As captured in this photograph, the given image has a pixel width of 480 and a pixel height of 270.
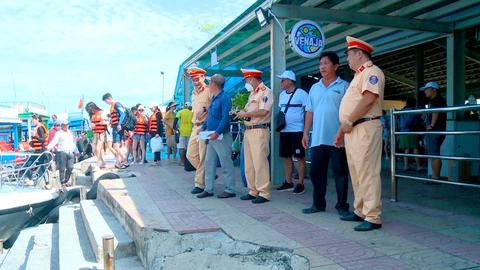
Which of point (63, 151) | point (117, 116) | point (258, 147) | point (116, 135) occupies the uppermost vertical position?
point (117, 116)

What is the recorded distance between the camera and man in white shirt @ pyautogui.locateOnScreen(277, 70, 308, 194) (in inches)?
217

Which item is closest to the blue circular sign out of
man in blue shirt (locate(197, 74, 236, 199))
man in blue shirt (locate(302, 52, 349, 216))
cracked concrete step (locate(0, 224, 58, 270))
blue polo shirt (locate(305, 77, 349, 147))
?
man in blue shirt (locate(197, 74, 236, 199))

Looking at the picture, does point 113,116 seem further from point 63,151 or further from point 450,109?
point 450,109

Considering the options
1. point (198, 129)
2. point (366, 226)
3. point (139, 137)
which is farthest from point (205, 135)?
point (139, 137)

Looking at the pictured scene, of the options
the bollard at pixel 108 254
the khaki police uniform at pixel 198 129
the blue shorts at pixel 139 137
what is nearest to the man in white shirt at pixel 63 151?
the blue shorts at pixel 139 137

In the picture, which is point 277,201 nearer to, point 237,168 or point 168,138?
point 237,168

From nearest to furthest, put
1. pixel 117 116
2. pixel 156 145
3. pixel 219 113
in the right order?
1. pixel 219 113
2. pixel 117 116
3. pixel 156 145

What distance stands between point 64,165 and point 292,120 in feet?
20.9

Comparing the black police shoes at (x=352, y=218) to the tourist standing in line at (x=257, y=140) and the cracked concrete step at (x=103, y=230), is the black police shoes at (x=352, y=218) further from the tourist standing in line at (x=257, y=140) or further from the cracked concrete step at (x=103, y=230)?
the cracked concrete step at (x=103, y=230)

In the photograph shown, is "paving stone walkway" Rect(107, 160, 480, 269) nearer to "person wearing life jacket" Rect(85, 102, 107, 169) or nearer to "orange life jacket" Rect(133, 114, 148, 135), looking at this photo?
"person wearing life jacket" Rect(85, 102, 107, 169)

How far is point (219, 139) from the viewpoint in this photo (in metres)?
5.15

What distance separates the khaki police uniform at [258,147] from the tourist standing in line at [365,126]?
1.36m

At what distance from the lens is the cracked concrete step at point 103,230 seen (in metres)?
3.70

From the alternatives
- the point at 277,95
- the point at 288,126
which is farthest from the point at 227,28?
the point at 288,126
